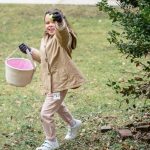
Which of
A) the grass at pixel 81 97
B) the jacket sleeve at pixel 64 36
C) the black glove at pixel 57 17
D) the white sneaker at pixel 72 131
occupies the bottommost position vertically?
the grass at pixel 81 97

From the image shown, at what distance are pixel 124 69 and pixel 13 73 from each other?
13.7ft

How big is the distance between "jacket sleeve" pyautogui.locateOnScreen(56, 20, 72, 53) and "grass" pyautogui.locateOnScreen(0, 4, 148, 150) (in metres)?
1.07

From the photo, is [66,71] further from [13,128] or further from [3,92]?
[3,92]

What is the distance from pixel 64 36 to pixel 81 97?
2.62 m

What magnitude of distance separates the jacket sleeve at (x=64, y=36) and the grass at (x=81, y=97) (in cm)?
107

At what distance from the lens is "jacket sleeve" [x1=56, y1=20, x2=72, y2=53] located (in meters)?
5.03

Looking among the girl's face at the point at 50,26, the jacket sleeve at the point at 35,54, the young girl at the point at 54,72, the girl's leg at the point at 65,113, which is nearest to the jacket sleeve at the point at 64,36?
the young girl at the point at 54,72

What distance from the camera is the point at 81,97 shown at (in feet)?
25.1

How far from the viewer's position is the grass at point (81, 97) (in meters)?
5.69

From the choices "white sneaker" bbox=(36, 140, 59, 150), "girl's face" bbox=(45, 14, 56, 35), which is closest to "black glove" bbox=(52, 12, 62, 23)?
"girl's face" bbox=(45, 14, 56, 35)

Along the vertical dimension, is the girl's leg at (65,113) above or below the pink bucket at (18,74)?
A: below

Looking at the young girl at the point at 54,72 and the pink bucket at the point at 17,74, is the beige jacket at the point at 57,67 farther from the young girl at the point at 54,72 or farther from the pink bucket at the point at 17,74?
the pink bucket at the point at 17,74

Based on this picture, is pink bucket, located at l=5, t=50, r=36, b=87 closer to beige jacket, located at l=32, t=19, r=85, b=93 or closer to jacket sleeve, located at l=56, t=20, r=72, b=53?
beige jacket, located at l=32, t=19, r=85, b=93

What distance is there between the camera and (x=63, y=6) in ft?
49.0
